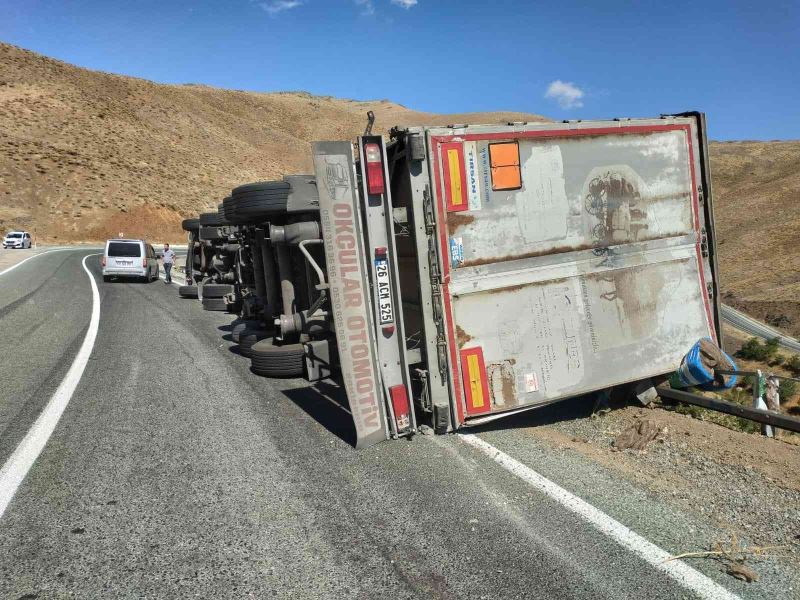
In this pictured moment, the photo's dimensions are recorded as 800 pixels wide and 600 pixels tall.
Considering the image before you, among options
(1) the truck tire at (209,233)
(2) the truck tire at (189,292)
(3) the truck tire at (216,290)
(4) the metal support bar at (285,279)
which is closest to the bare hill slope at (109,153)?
(2) the truck tire at (189,292)

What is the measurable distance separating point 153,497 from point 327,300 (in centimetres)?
249

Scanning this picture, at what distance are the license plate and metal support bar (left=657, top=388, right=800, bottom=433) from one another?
3022 mm

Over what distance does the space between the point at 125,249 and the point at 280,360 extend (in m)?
15.4

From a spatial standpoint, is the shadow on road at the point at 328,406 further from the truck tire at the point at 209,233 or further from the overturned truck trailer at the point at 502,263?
the truck tire at the point at 209,233

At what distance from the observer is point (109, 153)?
59.8 meters

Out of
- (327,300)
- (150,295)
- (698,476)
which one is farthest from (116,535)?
(150,295)

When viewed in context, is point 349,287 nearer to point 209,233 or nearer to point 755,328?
point 209,233

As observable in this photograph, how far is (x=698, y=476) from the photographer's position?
3918mm

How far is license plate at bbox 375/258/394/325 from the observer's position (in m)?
4.55

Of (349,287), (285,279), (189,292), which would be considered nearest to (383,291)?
(349,287)

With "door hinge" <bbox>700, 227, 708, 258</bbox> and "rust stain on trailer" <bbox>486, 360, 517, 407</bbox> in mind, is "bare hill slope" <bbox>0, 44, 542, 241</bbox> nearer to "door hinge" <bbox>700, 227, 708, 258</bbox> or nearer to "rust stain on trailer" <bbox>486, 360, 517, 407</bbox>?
"rust stain on trailer" <bbox>486, 360, 517, 407</bbox>

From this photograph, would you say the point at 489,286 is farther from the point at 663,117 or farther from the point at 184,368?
the point at 184,368

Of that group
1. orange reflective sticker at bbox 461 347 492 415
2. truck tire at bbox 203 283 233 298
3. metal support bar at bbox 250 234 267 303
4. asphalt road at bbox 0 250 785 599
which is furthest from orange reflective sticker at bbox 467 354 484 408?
truck tire at bbox 203 283 233 298

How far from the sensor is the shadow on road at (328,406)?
4875 mm
